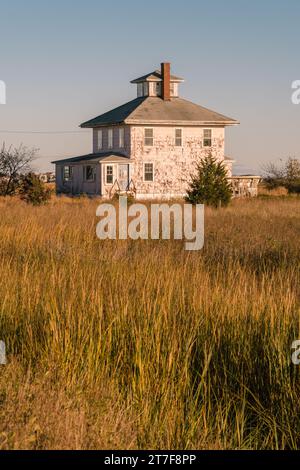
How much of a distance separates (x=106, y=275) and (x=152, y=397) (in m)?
4.26

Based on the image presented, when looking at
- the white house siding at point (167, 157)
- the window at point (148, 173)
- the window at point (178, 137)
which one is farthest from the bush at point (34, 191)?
the window at point (178, 137)

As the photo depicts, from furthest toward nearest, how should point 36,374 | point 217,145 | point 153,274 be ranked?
point 217,145 < point 153,274 < point 36,374

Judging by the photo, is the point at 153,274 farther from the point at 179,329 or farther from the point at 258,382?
the point at 258,382

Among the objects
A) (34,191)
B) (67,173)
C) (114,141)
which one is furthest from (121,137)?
(34,191)

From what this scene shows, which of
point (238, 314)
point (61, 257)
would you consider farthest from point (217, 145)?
point (238, 314)

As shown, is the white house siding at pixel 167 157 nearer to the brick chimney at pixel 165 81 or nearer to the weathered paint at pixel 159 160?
the weathered paint at pixel 159 160

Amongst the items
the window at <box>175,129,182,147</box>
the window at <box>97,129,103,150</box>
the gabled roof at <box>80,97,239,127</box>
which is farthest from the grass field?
the window at <box>97,129,103,150</box>

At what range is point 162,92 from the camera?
57.6m

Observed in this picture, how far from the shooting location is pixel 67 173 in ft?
193

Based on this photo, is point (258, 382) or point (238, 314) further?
point (238, 314)

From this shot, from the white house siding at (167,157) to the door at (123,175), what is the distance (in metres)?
0.41

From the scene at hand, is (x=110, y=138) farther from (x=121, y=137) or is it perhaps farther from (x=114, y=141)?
(x=121, y=137)

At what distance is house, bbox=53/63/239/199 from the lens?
177ft

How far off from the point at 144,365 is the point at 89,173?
48.0m
